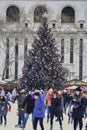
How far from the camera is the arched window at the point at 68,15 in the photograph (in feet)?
269

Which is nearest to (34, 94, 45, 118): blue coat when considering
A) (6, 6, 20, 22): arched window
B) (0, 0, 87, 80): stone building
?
(0, 0, 87, 80): stone building

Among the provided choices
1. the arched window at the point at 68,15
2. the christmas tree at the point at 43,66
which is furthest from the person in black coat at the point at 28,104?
the arched window at the point at 68,15

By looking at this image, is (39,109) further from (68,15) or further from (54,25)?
(68,15)

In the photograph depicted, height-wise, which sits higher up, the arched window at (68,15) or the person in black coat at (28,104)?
the person in black coat at (28,104)

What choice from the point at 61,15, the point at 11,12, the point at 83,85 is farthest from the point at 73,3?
the point at 83,85

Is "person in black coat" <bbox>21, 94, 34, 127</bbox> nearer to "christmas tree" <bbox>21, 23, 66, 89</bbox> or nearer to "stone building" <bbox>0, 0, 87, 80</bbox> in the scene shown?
"christmas tree" <bbox>21, 23, 66, 89</bbox>

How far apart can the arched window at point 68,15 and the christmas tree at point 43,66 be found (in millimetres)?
40095

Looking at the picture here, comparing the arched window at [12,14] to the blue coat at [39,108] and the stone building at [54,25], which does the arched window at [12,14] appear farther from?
the blue coat at [39,108]

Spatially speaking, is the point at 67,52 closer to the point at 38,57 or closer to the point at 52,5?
the point at 52,5

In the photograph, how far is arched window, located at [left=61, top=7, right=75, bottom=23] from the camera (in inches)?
3233

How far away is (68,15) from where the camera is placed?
3246 inches

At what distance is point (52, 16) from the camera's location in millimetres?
81375

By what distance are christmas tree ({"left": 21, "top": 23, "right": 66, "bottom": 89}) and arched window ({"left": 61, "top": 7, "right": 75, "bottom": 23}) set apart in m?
40.1

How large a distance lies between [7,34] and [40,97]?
56373 millimetres
